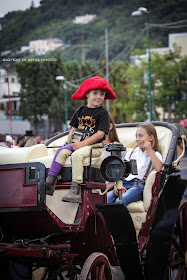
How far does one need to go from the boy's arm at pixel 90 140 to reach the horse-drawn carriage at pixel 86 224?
0.17 metres

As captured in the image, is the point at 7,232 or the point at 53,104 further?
the point at 53,104

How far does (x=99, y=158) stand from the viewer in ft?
16.4

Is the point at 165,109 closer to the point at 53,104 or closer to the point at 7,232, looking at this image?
the point at 53,104

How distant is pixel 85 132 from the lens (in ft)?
16.9

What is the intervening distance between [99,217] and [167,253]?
0.74 meters

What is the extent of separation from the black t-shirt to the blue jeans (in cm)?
90

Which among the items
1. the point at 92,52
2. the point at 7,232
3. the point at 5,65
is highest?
the point at 92,52

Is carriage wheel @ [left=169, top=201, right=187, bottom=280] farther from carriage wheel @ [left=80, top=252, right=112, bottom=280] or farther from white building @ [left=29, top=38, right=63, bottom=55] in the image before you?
white building @ [left=29, top=38, right=63, bottom=55]

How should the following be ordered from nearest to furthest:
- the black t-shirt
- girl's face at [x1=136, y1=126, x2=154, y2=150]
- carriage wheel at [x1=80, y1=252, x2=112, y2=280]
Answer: carriage wheel at [x1=80, y1=252, x2=112, y2=280]
the black t-shirt
girl's face at [x1=136, y1=126, x2=154, y2=150]

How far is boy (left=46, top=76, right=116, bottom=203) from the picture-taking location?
4663 millimetres

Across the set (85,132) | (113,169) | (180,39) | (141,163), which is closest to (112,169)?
(113,169)

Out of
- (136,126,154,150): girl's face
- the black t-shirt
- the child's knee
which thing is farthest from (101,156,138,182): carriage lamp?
(136,126,154,150): girl's face

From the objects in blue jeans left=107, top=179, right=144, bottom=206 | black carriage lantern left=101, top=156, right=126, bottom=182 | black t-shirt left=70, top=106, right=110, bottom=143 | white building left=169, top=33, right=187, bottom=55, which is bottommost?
blue jeans left=107, top=179, right=144, bottom=206

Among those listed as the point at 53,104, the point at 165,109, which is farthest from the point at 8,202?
the point at 53,104
